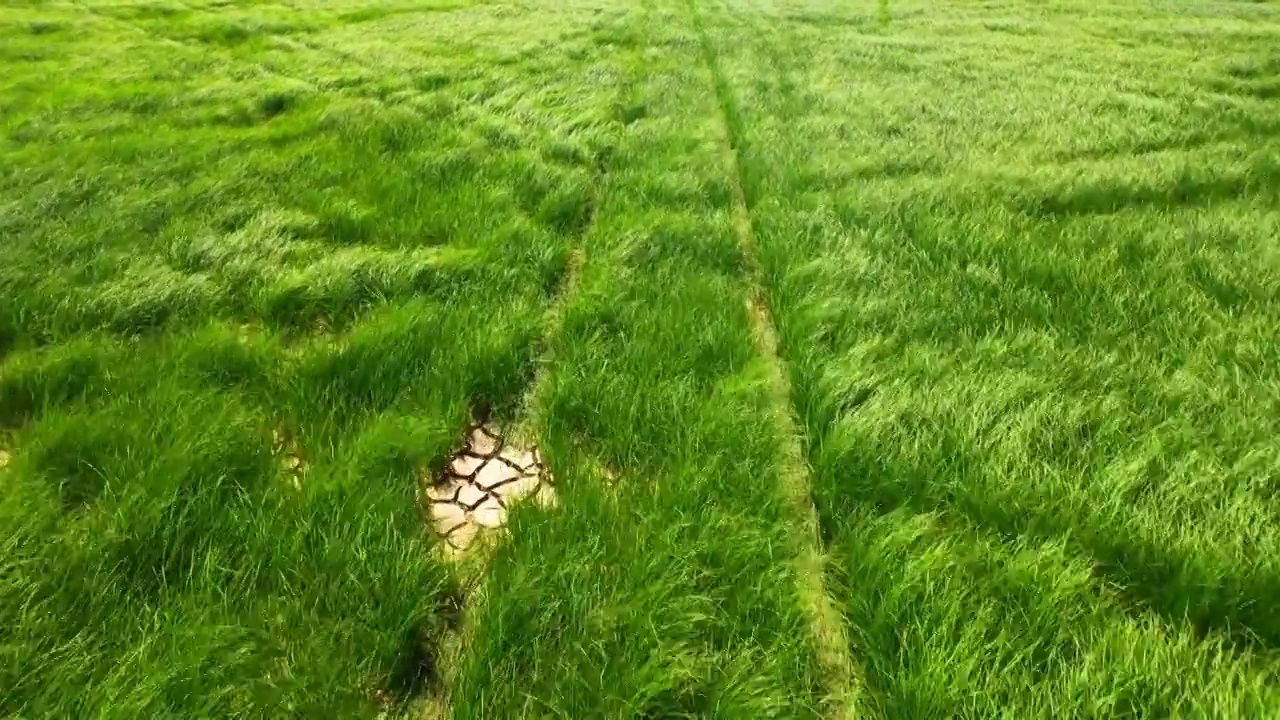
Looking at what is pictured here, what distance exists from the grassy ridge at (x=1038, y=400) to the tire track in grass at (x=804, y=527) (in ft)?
0.21

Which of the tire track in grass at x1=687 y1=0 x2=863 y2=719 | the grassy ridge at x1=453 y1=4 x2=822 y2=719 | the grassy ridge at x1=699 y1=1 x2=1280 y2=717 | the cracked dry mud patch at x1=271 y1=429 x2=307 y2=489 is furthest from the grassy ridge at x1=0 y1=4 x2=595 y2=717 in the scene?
the grassy ridge at x1=699 y1=1 x2=1280 y2=717

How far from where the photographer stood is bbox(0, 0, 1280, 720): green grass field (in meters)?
2.05

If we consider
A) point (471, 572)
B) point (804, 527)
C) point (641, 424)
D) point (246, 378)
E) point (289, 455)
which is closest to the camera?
point (471, 572)

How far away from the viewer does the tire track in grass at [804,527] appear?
2131 millimetres

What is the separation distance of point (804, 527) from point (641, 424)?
2.70 feet

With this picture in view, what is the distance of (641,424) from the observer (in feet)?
10.2

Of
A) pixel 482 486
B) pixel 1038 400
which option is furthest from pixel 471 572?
pixel 1038 400

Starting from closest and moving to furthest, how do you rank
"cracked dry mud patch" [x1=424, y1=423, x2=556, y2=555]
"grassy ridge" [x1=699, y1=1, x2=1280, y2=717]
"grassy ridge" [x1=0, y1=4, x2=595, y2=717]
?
"grassy ridge" [x1=0, y1=4, x2=595, y2=717]
"grassy ridge" [x1=699, y1=1, x2=1280, y2=717]
"cracked dry mud patch" [x1=424, y1=423, x2=556, y2=555]

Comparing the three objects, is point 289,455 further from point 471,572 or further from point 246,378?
point 471,572

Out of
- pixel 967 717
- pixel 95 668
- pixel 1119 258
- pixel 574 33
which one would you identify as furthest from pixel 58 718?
pixel 574 33

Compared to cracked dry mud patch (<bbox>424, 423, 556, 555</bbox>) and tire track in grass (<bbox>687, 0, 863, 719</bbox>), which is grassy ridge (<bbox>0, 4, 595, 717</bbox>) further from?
tire track in grass (<bbox>687, 0, 863, 719</bbox>)

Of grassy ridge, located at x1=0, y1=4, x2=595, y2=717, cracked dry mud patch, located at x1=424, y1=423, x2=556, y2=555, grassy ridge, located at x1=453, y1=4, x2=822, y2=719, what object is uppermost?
grassy ridge, located at x1=0, y1=4, x2=595, y2=717

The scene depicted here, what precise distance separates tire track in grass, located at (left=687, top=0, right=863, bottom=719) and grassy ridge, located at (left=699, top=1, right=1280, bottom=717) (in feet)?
0.21

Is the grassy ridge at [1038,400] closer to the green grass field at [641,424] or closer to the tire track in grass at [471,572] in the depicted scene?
the green grass field at [641,424]
